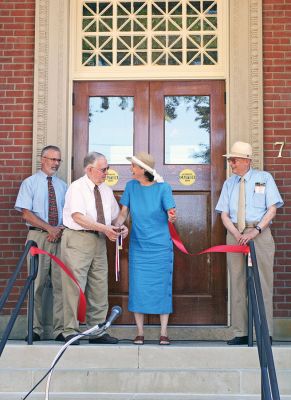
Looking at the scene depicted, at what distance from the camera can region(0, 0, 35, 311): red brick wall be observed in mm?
8039

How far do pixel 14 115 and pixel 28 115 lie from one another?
0.16m

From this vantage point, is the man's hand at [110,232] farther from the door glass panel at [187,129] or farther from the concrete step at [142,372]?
the door glass panel at [187,129]

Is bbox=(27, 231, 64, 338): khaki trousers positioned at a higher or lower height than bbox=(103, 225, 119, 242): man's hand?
lower

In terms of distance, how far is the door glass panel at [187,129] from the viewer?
8250 mm

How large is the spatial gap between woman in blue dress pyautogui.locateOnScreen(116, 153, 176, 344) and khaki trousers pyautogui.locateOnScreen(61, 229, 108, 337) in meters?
0.30

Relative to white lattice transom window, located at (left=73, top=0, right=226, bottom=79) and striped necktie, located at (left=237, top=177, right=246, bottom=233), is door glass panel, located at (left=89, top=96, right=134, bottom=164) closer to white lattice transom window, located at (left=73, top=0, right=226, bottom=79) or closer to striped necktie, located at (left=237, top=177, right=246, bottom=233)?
white lattice transom window, located at (left=73, top=0, right=226, bottom=79)

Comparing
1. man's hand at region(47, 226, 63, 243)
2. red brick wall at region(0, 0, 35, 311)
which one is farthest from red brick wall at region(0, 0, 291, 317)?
man's hand at region(47, 226, 63, 243)

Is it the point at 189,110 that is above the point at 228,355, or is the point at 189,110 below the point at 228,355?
above

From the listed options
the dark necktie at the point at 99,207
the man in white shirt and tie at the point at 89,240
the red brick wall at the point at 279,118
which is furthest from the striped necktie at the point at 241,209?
the dark necktie at the point at 99,207

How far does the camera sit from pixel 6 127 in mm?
8133

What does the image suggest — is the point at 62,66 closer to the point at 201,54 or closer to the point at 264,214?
the point at 201,54

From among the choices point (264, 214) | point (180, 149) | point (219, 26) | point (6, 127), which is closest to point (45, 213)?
point (6, 127)

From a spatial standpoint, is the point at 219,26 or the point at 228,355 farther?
the point at 219,26

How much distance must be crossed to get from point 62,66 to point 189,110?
4.97 ft
